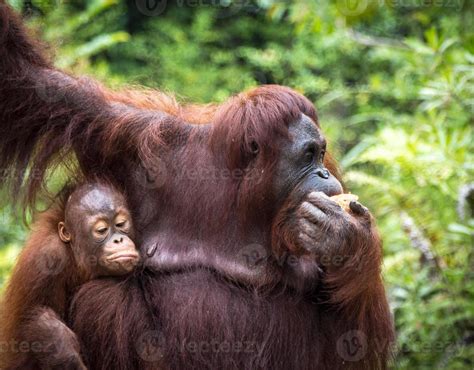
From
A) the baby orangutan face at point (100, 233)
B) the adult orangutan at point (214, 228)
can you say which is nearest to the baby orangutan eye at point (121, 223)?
the baby orangutan face at point (100, 233)

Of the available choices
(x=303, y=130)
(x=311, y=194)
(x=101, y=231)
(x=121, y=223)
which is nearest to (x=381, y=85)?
(x=303, y=130)

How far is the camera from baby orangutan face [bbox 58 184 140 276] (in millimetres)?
4090

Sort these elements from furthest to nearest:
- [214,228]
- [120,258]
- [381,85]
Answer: [381,85] < [214,228] < [120,258]

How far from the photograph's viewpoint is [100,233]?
4125mm

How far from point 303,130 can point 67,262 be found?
1.36 metres

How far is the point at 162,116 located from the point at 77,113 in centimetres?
45

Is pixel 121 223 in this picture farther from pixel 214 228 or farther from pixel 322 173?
pixel 322 173

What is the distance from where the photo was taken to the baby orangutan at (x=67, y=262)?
161 inches

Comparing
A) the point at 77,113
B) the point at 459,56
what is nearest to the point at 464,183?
the point at 459,56

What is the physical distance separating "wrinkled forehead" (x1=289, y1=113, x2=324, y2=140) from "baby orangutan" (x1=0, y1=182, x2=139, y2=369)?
3.09 feet

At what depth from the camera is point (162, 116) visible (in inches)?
176

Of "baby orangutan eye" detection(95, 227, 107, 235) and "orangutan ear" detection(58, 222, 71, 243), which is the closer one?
"baby orangutan eye" detection(95, 227, 107, 235)

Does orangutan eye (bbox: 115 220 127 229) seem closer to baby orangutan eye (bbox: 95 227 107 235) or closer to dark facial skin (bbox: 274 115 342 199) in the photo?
baby orangutan eye (bbox: 95 227 107 235)

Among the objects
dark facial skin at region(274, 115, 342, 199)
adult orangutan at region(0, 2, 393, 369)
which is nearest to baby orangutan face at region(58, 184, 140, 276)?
adult orangutan at region(0, 2, 393, 369)
